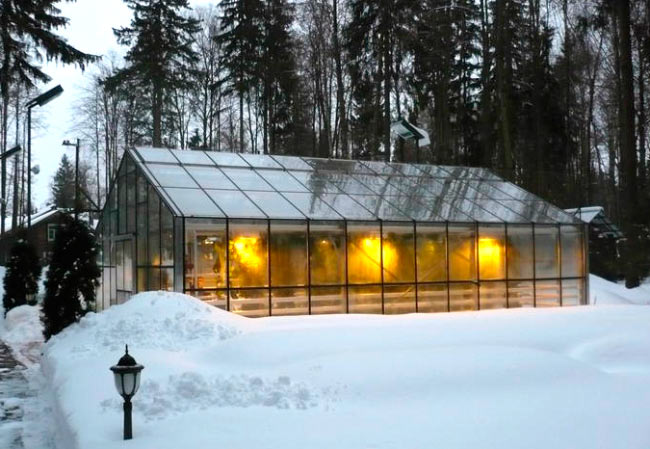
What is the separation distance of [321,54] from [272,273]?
1681 cm

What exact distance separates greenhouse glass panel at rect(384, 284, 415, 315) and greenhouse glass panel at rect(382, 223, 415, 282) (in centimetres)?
17

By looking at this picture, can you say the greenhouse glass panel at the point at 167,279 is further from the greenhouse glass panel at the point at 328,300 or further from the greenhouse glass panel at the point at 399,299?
the greenhouse glass panel at the point at 399,299

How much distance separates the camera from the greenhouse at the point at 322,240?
39.4ft

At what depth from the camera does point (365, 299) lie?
12859 mm

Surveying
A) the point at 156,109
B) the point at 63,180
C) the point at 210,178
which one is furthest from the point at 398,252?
the point at 63,180

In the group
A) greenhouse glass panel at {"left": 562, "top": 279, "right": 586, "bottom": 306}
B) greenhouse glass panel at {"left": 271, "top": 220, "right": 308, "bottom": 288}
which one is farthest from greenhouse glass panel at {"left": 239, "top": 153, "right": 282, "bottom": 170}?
greenhouse glass panel at {"left": 562, "top": 279, "right": 586, "bottom": 306}

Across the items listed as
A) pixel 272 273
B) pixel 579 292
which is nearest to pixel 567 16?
pixel 579 292

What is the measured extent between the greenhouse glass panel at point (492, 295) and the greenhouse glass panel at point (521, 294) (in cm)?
16

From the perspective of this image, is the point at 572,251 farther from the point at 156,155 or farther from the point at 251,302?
the point at 156,155

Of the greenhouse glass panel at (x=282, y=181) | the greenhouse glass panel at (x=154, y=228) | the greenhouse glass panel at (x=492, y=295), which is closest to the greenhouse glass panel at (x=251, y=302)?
the greenhouse glass panel at (x=154, y=228)

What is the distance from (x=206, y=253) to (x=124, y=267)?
3.52 m

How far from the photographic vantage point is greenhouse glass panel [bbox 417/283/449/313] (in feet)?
43.7

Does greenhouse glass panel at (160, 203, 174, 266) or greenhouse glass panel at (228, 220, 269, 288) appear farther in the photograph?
greenhouse glass panel at (228, 220, 269, 288)

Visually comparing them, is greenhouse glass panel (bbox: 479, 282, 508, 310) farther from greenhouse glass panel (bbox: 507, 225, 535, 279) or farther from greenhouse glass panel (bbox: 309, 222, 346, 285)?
greenhouse glass panel (bbox: 309, 222, 346, 285)
